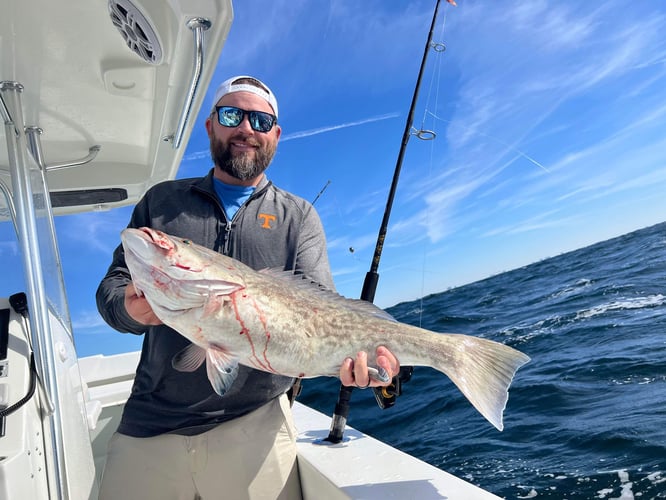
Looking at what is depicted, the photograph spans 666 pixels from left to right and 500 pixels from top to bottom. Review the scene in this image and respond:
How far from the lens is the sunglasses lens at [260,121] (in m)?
Result: 2.78

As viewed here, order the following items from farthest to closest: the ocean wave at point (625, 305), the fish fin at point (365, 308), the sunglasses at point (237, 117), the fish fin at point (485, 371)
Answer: the ocean wave at point (625, 305), the sunglasses at point (237, 117), the fish fin at point (365, 308), the fish fin at point (485, 371)

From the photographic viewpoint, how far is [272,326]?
2131 millimetres

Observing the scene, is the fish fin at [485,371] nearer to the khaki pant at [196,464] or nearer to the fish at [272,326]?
the fish at [272,326]

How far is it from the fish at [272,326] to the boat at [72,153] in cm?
68

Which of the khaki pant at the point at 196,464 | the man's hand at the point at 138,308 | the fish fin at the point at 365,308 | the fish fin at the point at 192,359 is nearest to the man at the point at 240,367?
the khaki pant at the point at 196,464

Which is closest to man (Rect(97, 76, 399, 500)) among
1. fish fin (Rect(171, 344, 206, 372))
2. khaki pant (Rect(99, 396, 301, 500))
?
khaki pant (Rect(99, 396, 301, 500))

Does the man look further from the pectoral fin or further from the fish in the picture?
the pectoral fin

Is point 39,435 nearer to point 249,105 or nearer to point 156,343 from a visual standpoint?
point 156,343

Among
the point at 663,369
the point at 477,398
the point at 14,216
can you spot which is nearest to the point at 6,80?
the point at 14,216

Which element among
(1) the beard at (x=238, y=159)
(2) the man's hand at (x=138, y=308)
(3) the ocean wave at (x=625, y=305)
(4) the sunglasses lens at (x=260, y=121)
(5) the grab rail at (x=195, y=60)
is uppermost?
(5) the grab rail at (x=195, y=60)

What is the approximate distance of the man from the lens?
2521mm

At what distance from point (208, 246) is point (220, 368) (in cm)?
91

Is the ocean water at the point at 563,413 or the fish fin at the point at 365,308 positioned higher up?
the fish fin at the point at 365,308

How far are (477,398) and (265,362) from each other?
3.66 feet
